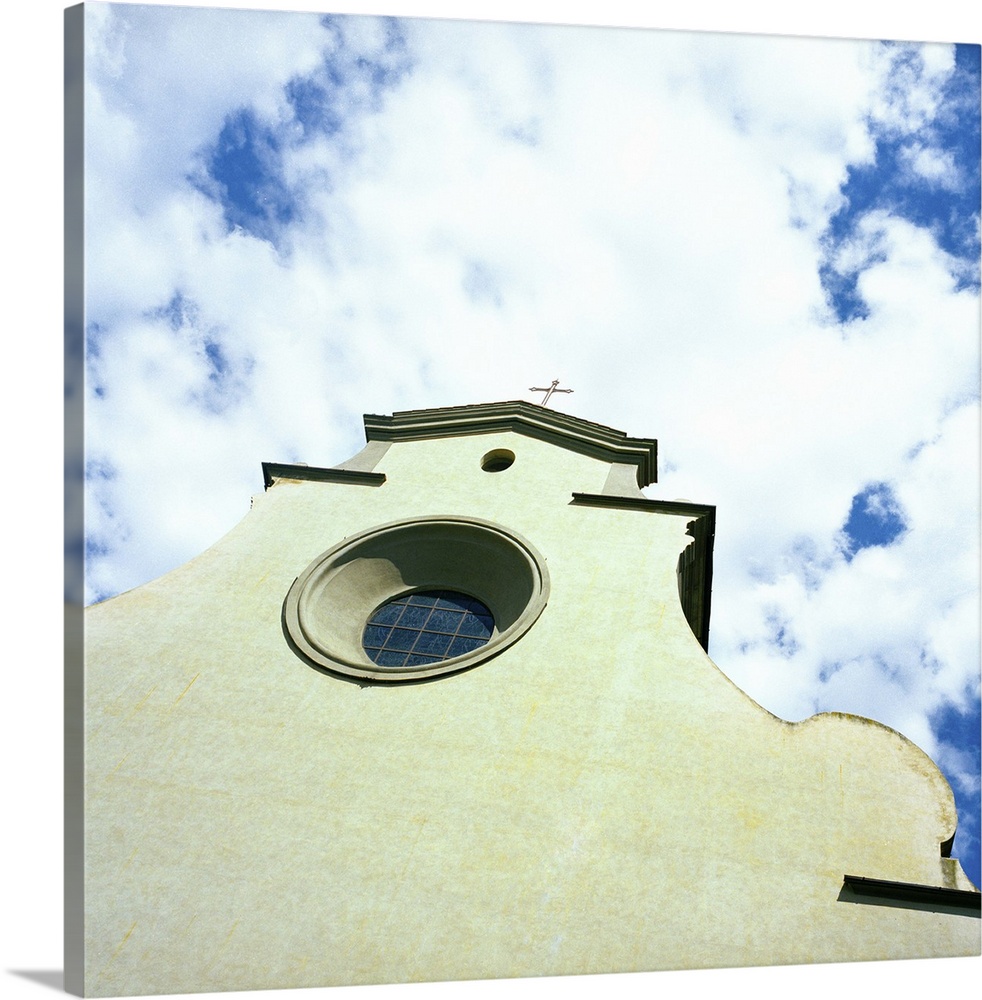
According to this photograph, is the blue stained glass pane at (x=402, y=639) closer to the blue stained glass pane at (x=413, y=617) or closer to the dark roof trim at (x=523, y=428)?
the blue stained glass pane at (x=413, y=617)

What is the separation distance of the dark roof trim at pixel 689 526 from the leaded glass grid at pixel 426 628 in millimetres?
1640

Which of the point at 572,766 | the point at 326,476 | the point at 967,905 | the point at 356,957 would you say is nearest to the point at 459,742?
the point at 572,766

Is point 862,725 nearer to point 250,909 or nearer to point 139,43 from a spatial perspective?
point 250,909

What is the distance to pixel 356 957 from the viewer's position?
26.2ft

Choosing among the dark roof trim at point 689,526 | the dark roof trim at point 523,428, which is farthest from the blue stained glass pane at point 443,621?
the dark roof trim at point 523,428

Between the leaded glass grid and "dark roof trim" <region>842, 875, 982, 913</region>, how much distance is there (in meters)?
4.38

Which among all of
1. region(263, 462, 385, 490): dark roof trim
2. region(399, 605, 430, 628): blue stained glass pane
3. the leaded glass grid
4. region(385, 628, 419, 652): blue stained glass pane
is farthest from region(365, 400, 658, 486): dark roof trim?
region(385, 628, 419, 652): blue stained glass pane

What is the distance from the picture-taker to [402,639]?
462 inches

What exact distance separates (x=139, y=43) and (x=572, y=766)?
6501 mm

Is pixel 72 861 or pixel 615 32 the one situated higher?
pixel 615 32

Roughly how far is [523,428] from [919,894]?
7.69 m

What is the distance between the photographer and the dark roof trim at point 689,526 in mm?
12086
